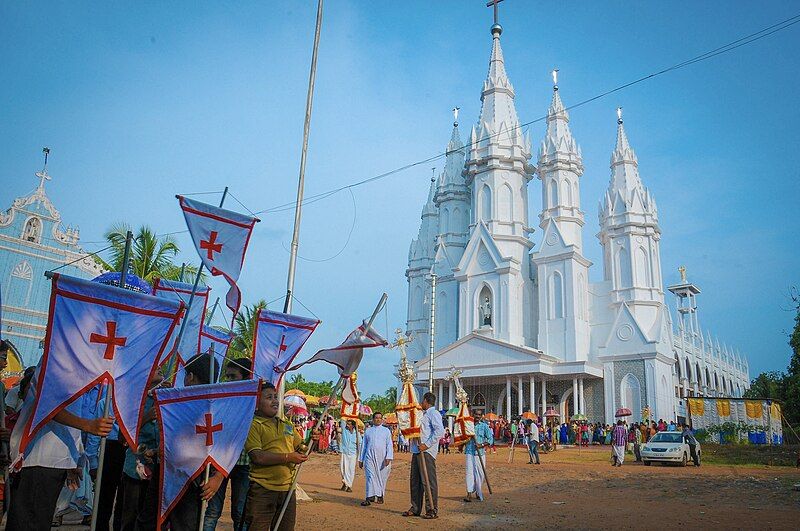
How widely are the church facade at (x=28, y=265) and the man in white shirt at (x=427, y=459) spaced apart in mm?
23192

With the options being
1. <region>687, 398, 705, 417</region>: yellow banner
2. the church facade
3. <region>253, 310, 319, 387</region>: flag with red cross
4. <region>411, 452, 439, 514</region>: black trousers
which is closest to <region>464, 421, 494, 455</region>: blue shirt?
<region>411, 452, 439, 514</region>: black trousers

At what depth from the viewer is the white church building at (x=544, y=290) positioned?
35562 millimetres

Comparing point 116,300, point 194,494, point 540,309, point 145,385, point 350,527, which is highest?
point 540,309

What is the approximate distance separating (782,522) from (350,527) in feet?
21.9

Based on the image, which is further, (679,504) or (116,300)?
(679,504)

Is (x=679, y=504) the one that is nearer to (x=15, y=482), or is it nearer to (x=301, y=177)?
(x=301, y=177)

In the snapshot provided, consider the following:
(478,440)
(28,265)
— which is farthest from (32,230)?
(478,440)

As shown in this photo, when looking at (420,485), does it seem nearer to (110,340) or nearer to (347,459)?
(347,459)

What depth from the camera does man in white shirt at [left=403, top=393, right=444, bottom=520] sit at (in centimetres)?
981

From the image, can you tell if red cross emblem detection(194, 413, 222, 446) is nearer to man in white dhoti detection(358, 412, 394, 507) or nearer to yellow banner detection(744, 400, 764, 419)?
man in white dhoti detection(358, 412, 394, 507)

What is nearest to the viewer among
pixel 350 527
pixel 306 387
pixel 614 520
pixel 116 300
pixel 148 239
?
pixel 116 300

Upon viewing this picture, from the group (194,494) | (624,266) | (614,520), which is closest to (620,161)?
(624,266)

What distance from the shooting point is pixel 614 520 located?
32.0 ft

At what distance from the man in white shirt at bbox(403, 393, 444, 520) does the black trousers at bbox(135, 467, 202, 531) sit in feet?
18.0
